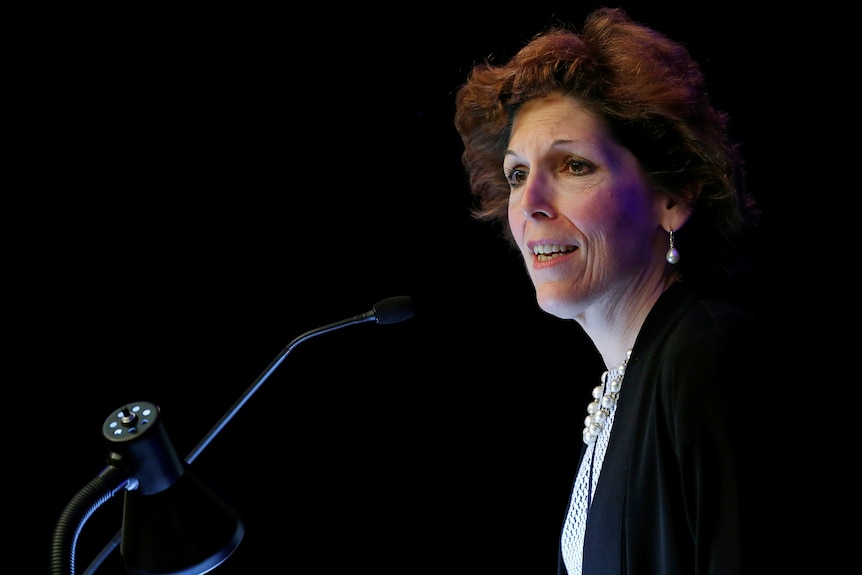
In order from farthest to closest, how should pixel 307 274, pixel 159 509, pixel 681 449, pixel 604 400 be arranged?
pixel 307 274 → pixel 604 400 → pixel 681 449 → pixel 159 509

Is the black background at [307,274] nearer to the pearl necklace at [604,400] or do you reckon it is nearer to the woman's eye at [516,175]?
the woman's eye at [516,175]

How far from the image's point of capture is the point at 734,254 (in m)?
1.40

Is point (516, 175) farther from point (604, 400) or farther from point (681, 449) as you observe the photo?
point (681, 449)

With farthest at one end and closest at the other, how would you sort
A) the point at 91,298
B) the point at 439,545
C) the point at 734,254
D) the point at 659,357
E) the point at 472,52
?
the point at 439,545, the point at 472,52, the point at 91,298, the point at 734,254, the point at 659,357

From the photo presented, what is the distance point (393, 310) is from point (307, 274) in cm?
89

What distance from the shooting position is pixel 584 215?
1.31 metres

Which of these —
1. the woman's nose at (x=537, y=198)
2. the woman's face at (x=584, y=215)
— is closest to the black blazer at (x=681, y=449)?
the woman's face at (x=584, y=215)

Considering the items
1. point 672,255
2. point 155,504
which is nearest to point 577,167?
point 672,255

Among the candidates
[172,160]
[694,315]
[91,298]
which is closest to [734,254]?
[694,315]

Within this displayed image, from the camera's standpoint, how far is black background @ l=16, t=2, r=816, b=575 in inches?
72.7

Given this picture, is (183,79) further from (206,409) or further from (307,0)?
(206,409)

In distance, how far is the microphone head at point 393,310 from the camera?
1.40 m

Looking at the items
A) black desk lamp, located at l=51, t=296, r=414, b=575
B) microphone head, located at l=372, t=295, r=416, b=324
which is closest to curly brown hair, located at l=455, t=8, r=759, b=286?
microphone head, located at l=372, t=295, r=416, b=324

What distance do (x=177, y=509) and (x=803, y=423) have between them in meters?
0.89
